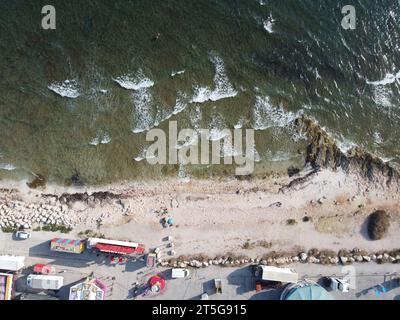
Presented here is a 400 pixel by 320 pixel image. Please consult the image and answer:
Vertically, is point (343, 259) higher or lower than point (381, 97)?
lower

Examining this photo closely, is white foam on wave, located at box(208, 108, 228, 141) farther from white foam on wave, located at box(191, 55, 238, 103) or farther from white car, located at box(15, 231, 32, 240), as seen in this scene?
white car, located at box(15, 231, 32, 240)

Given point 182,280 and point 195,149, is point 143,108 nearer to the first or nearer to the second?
point 195,149

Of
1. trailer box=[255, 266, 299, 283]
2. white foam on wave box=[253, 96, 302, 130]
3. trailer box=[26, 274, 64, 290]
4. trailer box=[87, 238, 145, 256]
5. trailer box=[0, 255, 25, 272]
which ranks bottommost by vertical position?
trailer box=[26, 274, 64, 290]

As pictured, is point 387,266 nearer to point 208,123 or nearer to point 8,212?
point 208,123

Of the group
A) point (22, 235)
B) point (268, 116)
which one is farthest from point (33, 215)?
point (268, 116)

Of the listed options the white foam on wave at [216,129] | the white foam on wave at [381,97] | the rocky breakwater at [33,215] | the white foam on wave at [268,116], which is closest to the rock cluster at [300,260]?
the rocky breakwater at [33,215]

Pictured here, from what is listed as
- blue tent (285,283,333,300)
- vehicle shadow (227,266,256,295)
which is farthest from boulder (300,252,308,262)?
vehicle shadow (227,266,256,295)

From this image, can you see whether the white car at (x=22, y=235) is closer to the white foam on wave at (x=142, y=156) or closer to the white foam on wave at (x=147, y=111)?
the white foam on wave at (x=142, y=156)
